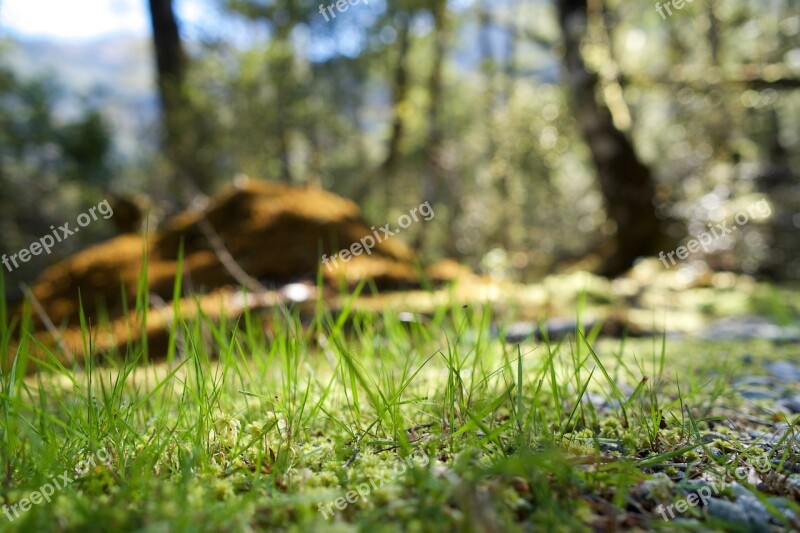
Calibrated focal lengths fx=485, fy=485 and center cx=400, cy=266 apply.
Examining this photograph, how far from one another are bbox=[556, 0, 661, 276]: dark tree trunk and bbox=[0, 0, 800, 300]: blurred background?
25mm

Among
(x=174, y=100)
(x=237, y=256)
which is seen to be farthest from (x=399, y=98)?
(x=237, y=256)

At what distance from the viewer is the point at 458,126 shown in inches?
912

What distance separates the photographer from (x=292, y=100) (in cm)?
1446

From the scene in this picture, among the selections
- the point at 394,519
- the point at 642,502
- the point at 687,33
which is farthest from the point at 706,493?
the point at 687,33

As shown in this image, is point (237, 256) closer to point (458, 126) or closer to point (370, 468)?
point (370, 468)

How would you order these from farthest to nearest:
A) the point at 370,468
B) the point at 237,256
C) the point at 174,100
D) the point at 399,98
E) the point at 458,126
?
the point at 458,126
the point at 399,98
the point at 174,100
the point at 237,256
the point at 370,468

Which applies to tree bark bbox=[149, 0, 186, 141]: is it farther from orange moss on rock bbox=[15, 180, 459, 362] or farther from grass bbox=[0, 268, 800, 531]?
grass bbox=[0, 268, 800, 531]

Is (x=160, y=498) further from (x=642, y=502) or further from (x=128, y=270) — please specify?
(x=128, y=270)

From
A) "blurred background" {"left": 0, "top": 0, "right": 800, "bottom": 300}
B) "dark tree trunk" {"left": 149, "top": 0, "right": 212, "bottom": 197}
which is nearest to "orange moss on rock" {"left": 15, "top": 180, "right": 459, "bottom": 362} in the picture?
"blurred background" {"left": 0, "top": 0, "right": 800, "bottom": 300}

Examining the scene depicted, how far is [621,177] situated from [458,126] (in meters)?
16.6

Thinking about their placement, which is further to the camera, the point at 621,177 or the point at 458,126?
the point at 458,126

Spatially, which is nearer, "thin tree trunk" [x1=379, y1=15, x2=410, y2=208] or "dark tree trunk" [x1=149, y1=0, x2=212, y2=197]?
"dark tree trunk" [x1=149, y1=0, x2=212, y2=197]

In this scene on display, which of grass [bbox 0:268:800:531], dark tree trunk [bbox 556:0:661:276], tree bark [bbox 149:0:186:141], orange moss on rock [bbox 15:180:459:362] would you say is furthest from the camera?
tree bark [bbox 149:0:186:141]

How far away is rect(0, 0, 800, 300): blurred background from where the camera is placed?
7.54m
